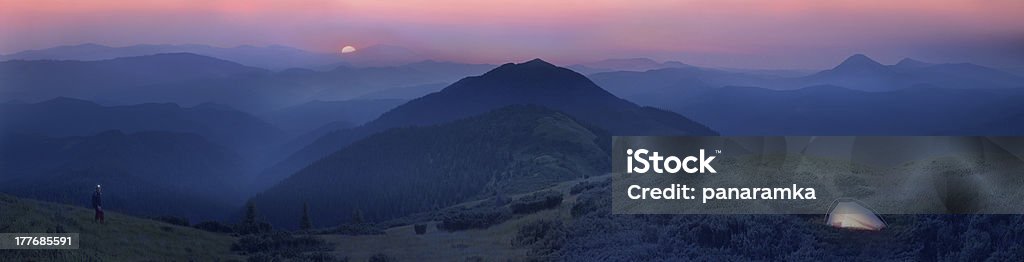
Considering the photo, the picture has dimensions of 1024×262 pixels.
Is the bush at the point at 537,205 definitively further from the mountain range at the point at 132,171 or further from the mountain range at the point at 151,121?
the mountain range at the point at 151,121

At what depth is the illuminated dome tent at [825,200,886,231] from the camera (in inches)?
1062

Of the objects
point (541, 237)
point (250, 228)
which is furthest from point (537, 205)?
point (250, 228)

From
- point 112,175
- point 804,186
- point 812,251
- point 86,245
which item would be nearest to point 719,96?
point 804,186

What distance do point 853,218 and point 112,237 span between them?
23700mm

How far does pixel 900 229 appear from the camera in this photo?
87.6 ft

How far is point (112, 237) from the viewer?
3052 cm

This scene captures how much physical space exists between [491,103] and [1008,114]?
275ft

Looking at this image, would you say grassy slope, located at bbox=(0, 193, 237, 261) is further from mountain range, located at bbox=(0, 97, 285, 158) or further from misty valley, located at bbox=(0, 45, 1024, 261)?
mountain range, located at bbox=(0, 97, 285, 158)

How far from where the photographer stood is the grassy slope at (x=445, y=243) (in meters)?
31.3

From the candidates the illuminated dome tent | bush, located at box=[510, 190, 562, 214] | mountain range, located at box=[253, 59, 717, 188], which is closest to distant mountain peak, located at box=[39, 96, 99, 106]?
mountain range, located at box=[253, 59, 717, 188]

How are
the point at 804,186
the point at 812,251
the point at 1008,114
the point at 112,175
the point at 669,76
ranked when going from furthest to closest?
the point at 112,175 → the point at 669,76 → the point at 1008,114 → the point at 804,186 → the point at 812,251

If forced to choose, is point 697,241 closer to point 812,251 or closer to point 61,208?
point 812,251

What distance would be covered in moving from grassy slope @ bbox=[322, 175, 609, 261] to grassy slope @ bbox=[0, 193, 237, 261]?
4480mm

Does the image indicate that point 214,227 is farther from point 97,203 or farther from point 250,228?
point 97,203
